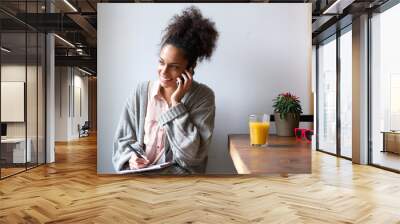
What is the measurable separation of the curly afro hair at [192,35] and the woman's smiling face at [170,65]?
54 mm

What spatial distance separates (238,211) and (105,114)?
6.23 ft

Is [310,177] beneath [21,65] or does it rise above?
beneath

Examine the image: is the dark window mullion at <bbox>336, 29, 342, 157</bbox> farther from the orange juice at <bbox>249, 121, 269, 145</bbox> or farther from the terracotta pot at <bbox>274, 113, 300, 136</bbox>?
the orange juice at <bbox>249, 121, 269, 145</bbox>

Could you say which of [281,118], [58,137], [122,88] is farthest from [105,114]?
[58,137]

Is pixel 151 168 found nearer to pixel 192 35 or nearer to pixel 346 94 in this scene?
pixel 192 35

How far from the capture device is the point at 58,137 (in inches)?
489

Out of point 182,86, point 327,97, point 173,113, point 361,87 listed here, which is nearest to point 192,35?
point 182,86

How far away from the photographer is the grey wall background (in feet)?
13.9

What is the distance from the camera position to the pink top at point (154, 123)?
13.3 feet

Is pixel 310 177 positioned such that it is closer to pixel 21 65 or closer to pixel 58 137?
pixel 21 65

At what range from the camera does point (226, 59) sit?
428cm

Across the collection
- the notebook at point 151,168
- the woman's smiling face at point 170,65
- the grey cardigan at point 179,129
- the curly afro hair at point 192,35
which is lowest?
the notebook at point 151,168

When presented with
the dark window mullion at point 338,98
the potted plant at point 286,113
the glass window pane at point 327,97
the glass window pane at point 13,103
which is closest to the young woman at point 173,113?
the potted plant at point 286,113

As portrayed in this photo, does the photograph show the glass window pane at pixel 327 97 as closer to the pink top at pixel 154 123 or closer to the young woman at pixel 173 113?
the young woman at pixel 173 113
